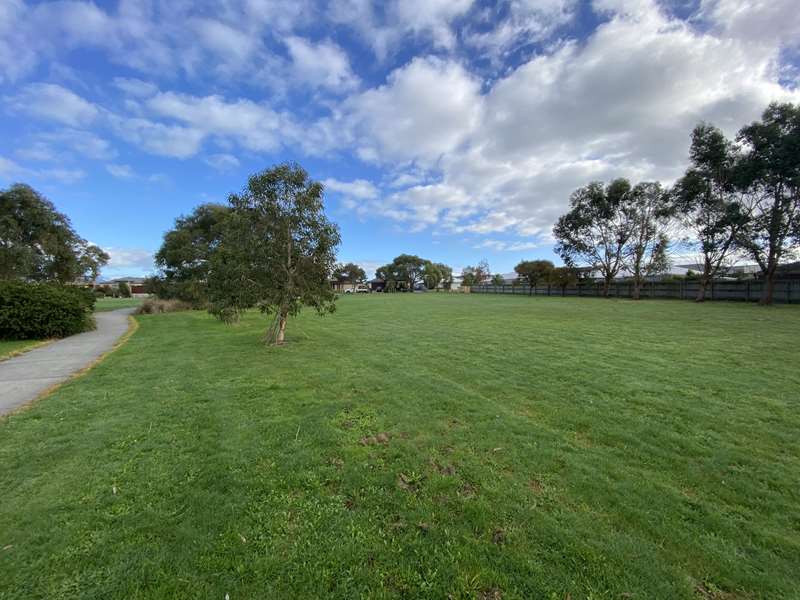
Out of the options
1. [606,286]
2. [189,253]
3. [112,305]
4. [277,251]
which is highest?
[189,253]

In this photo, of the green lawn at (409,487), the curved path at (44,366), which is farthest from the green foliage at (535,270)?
the curved path at (44,366)

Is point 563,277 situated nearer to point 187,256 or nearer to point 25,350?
point 187,256

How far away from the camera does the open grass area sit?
381 inches

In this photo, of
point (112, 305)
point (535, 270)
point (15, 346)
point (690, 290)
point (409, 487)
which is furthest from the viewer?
point (535, 270)

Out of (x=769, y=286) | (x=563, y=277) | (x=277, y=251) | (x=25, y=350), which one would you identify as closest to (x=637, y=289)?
(x=563, y=277)

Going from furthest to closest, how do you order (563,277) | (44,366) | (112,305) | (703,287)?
(563,277)
(112,305)
(703,287)
(44,366)

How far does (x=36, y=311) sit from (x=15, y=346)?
2.04 meters

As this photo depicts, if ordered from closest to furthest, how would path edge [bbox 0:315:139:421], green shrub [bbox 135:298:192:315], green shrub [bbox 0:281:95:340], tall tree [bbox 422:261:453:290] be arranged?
path edge [bbox 0:315:139:421] < green shrub [bbox 0:281:95:340] < green shrub [bbox 135:298:192:315] < tall tree [bbox 422:261:453:290]

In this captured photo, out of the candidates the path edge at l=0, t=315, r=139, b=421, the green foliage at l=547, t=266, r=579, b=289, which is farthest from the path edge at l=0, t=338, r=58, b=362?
the green foliage at l=547, t=266, r=579, b=289

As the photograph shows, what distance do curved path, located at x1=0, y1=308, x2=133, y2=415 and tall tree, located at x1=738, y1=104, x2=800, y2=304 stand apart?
35.4 m

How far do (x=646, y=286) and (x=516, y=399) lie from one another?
38.8m

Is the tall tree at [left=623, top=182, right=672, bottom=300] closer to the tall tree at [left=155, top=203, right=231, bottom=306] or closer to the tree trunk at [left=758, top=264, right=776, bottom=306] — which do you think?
the tree trunk at [left=758, top=264, right=776, bottom=306]

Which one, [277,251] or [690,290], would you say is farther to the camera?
[690,290]

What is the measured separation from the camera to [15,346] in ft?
35.5
